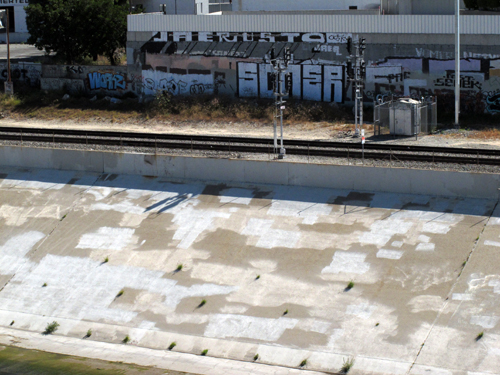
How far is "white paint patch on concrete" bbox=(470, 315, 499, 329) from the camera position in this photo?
1902 centimetres

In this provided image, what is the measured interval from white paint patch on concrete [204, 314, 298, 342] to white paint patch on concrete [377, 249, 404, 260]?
3931 mm

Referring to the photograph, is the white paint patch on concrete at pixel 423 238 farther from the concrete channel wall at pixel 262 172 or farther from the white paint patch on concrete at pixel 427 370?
the white paint patch on concrete at pixel 427 370

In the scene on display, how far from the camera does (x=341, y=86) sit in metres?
38.6

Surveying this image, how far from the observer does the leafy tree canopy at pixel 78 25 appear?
149ft

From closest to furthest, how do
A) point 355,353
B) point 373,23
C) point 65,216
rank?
point 355,353, point 65,216, point 373,23

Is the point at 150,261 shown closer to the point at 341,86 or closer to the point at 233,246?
the point at 233,246

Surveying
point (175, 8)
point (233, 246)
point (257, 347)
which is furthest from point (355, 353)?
point (175, 8)

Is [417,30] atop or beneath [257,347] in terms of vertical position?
atop

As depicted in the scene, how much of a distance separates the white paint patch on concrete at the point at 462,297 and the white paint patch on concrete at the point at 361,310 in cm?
235

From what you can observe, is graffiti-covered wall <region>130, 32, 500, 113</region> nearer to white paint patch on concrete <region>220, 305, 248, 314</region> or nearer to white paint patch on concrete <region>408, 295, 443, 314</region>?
white paint patch on concrete <region>408, 295, 443, 314</region>

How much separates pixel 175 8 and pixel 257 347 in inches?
1718

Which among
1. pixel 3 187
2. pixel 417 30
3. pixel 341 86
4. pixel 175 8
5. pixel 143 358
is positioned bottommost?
pixel 143 358

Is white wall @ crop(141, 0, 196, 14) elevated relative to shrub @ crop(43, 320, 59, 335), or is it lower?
elevated

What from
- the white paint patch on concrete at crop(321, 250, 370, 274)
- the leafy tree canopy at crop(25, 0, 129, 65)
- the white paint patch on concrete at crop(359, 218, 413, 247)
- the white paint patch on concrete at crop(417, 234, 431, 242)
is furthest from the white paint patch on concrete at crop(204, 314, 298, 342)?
the leafy tree canopy at crop(25, 0, 129, 65)
